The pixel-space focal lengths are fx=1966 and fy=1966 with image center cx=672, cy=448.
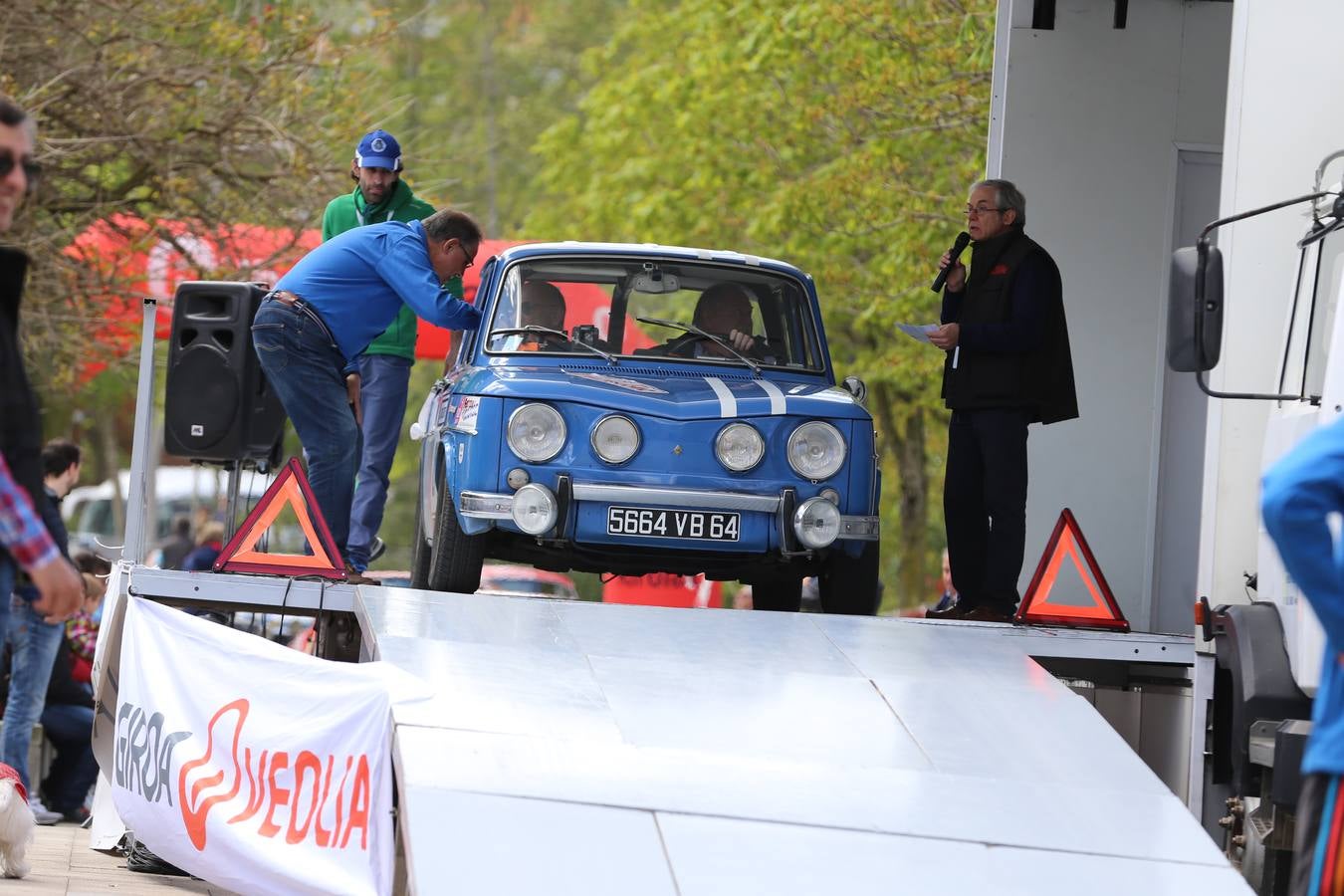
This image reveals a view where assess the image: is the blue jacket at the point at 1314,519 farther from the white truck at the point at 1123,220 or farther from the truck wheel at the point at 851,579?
the white truck at the point at 1123,220

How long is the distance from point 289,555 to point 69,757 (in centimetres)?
480

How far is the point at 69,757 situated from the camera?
12.4 metres

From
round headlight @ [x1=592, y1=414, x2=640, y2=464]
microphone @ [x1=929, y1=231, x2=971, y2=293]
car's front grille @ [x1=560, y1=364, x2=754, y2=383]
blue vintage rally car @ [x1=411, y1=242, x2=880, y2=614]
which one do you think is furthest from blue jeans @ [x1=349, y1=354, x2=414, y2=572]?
microphone @ [x1=929, y1=231, x2=971, y2=293]

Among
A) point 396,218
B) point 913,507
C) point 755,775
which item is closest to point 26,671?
point 396,218

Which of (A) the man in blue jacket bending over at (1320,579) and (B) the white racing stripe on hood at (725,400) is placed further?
(B) the white racing stripe on hood at (725,400)

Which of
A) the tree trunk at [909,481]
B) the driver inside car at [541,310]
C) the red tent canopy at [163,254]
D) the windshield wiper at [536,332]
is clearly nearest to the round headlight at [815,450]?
the windshield wiper at [536,332]

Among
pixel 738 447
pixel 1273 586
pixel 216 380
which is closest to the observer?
pixel 1273 586

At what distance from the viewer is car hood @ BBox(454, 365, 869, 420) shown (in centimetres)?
858

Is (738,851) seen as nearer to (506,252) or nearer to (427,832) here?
(427,832)

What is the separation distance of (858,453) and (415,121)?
37955 mm

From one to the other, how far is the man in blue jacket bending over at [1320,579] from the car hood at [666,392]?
474cm

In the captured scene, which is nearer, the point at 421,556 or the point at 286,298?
the point at 286,298

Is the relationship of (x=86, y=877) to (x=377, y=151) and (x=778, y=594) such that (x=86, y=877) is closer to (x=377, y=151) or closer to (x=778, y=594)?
(x=778, y=594)

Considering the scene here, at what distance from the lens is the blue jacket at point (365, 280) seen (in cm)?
904
